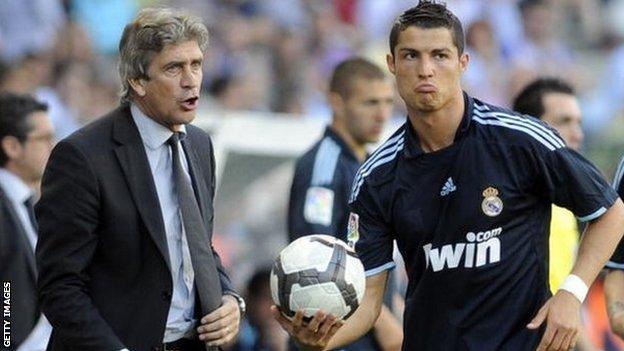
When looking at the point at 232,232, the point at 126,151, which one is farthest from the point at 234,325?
the point at 232,232

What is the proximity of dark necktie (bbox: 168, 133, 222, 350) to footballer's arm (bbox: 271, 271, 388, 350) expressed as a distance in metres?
0.27

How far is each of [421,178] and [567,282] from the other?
775 millimetres

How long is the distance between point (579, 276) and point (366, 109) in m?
2.99

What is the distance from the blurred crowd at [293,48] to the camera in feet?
46.9

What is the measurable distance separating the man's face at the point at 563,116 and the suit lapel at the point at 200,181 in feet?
9.28

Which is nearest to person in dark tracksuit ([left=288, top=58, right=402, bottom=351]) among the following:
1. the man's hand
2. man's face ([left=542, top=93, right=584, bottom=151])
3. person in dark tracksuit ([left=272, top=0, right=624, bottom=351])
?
man's face ([left=542, top=93, right=584, bottom=151])

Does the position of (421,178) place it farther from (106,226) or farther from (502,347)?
(106,226)

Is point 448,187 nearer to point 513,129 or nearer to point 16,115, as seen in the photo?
point 513,129

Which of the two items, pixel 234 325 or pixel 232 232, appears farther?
pixel 232 232

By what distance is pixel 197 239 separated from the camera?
627cm

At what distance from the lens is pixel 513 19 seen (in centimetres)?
1745

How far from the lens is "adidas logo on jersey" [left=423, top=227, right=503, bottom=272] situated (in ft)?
20.9

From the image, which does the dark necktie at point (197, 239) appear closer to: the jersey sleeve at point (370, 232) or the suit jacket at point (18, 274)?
the jersey sleeve at point (370, 232)

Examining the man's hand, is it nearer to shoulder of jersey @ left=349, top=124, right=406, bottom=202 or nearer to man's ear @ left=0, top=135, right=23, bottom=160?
shoulder of jersey @ left=349, top=124, right=406, bottom=202
